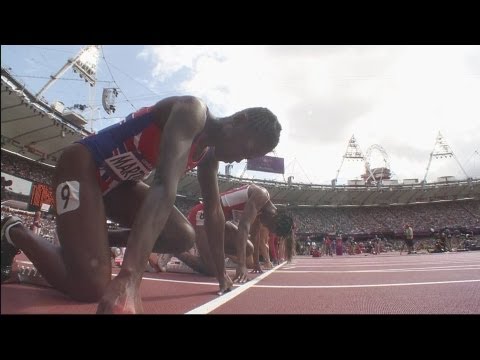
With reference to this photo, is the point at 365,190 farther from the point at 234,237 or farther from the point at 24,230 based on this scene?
the point at 24,230

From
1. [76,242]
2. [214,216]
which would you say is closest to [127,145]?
[76,242]

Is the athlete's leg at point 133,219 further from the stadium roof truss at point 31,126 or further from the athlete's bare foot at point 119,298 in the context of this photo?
the athlete's bare foot at point 119,298

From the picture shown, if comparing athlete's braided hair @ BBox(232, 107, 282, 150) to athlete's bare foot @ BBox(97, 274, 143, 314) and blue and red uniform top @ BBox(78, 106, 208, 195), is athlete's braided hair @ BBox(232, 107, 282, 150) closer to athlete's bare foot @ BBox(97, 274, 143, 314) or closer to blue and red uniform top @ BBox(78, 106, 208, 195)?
blue and red uniform top @ BBox(78, 106, 208, 195)

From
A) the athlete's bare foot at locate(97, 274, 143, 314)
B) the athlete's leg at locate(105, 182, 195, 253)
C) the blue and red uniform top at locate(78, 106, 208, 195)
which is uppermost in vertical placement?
the blue and red uniform top at locate(78, 106, 208, 195)

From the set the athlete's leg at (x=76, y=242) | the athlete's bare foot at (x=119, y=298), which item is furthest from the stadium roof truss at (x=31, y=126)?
the athlete's bare foot at (x=119, y=298)

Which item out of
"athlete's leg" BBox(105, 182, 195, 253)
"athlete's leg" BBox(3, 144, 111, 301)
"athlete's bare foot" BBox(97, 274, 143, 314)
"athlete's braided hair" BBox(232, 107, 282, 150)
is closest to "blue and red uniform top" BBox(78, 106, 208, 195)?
"athlete's leg" BBox(3, 144, 111, 301)

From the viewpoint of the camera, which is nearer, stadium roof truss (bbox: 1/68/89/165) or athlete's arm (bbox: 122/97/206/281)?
athlete's arm (bbox: 122/97/206/281)

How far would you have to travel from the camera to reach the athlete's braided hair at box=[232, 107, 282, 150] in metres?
2.03

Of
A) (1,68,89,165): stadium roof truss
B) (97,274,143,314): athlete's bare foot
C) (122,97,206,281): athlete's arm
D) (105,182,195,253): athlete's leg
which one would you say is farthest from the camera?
(105,182,195,253): athlete's leg

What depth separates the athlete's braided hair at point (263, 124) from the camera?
6.66 ft

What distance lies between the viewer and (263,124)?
6.68 ft

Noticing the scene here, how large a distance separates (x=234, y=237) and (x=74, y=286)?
3061 millimetres

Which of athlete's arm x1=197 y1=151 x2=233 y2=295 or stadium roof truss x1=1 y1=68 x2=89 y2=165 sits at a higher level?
stadium roof truss x1=1 y1=68 x2=89 y2=165
